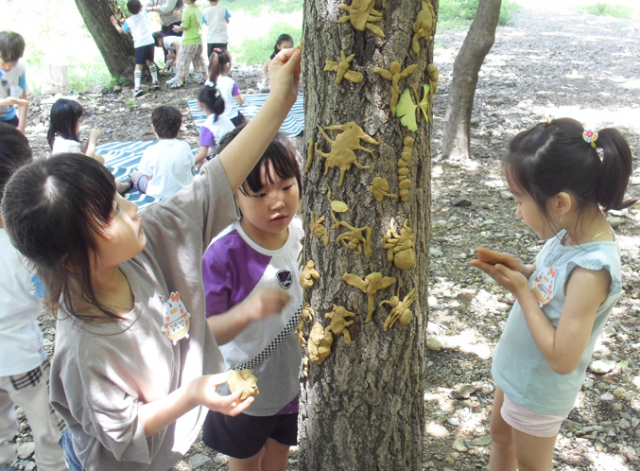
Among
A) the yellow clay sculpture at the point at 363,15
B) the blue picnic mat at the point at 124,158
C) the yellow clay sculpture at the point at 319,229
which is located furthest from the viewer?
the blue picnic mat at the point at 124,158

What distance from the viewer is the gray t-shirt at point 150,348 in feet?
4.12

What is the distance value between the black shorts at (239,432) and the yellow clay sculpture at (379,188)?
0.94 meters

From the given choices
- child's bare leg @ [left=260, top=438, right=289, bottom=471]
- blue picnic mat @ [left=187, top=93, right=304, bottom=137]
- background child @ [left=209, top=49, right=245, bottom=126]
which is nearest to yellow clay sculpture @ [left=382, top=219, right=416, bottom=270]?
child's bare leg @ [left=260, top=438, right=289, bottom=471]

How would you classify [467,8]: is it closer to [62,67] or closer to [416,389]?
[62,67]

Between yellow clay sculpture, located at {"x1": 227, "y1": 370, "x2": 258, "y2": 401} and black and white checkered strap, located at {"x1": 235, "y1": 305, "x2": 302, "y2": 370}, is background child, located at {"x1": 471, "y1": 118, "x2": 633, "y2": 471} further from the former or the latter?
Result: yellow clay sculpture, located at {"x1": 227, "y1": 370, "x2": 258, "y2": 401}

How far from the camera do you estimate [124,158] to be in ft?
20.1

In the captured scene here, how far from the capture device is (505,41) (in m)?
11.7

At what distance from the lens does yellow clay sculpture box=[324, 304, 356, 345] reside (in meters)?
1.44

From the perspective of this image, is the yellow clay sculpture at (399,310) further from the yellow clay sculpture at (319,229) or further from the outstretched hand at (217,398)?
the outstretched hand at (217,398)

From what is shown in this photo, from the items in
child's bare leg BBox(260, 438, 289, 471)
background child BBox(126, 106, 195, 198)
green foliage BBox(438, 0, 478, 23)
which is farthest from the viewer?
green foliage BBox(438, 0, 478, 23)

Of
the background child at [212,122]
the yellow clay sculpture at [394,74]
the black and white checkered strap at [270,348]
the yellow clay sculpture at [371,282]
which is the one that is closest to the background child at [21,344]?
the black and white checkered strap at [270,348]

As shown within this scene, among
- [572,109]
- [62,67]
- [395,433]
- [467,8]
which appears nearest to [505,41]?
[467,8]

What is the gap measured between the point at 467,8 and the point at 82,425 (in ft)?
52.2

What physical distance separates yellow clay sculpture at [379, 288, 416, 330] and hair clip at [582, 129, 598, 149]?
669mm
